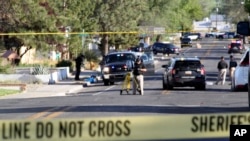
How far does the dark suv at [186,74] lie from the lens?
33719 mm

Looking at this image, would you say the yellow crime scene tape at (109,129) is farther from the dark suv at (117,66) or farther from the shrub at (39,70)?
the shrub at (39,70)

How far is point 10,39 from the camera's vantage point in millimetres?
51312

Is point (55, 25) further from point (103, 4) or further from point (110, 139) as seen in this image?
point (110, 139)

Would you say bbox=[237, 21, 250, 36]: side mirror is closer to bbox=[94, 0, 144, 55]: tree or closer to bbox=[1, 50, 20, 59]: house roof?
bbox=[1, 50, 20, 59]: house roof

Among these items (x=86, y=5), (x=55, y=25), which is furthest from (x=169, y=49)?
(x=55, y=25)

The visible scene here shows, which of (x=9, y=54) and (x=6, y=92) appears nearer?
(x=6, y=92)

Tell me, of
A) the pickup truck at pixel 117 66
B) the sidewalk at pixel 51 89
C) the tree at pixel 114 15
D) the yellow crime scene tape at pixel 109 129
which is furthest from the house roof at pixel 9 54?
the yellow crime scene tape at pixel 109 129

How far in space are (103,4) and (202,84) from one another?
29.9 meters

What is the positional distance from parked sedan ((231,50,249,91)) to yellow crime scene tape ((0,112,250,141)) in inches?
810

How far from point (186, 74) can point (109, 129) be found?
84.5 feet

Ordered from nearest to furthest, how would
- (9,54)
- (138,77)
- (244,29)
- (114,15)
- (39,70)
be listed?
(244,29), (138,77), (39,70), (9,54), (114,15)

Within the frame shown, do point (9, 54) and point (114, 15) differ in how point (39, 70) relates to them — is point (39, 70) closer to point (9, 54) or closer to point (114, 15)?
point (9, 54)

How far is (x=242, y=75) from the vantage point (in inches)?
1178

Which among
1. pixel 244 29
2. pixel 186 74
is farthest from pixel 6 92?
pixel 244 29
